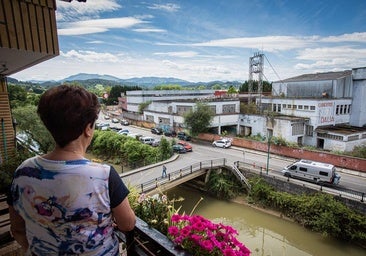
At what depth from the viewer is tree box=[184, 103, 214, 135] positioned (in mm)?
26438

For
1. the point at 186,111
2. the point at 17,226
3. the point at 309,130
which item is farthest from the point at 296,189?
the point at 186,111

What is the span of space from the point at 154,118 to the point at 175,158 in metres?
16.5

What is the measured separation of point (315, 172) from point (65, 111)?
16717 mm

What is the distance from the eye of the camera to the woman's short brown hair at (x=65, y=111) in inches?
49.0

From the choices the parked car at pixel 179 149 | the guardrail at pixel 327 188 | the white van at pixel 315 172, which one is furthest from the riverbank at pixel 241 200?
the parked car at pixel 179 149

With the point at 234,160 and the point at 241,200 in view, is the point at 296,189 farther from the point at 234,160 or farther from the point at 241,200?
the point at 234,160

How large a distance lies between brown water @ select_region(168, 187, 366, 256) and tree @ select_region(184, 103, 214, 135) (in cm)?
1102

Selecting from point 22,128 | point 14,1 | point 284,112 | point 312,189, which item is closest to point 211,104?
point 284,112

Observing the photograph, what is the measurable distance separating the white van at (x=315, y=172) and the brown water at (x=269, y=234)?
341 centimetres

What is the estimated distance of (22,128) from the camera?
1811 centimetres

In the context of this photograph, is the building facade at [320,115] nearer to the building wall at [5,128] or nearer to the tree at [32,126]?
the tree at [32,126]

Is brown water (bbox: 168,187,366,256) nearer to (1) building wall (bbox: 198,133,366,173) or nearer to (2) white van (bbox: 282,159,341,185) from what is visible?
(2) white van (bbox: 282,159,341,185)

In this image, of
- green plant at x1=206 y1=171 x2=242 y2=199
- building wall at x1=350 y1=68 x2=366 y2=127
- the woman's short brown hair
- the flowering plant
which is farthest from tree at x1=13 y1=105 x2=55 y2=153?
building wall at x1=350 y1=68 x2=366 y2=127

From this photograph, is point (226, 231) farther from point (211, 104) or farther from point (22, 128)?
point (211, 104)
